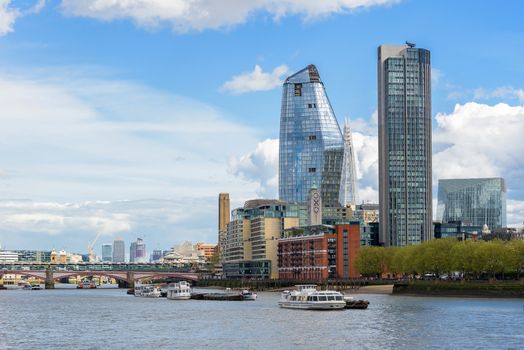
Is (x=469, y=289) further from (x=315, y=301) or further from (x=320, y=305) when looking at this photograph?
(x=320, y=305)

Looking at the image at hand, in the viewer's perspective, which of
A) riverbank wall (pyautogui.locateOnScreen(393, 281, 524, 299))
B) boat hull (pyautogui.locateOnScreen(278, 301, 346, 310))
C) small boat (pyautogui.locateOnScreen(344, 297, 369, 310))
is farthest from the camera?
riverbank wall (pyautogui.locateOnScreen(393, 281, 524, 299))

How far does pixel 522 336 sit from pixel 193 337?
3231 cm

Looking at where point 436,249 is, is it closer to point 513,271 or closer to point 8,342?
point 513,271

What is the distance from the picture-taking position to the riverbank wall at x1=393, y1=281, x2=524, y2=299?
161875 millimetres

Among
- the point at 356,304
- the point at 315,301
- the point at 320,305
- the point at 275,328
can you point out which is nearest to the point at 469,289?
the point at 356,304

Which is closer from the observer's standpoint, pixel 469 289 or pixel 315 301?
pixel 315 301

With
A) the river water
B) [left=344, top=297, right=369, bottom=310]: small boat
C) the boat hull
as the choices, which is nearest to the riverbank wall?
the river water

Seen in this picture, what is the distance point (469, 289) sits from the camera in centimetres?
16962

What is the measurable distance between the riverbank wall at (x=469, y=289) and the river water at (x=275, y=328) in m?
9.45

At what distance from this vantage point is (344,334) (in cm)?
10100

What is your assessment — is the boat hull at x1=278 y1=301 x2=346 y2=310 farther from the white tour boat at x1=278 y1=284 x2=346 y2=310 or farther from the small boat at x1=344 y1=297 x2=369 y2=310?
the small boat at x1=344 y1=297 x2=369 y2=310

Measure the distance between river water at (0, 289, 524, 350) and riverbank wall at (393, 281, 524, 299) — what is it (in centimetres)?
945

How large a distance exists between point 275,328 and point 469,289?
69.4m

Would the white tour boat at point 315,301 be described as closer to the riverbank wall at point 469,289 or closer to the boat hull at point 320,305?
the boat hull at point 320,305
